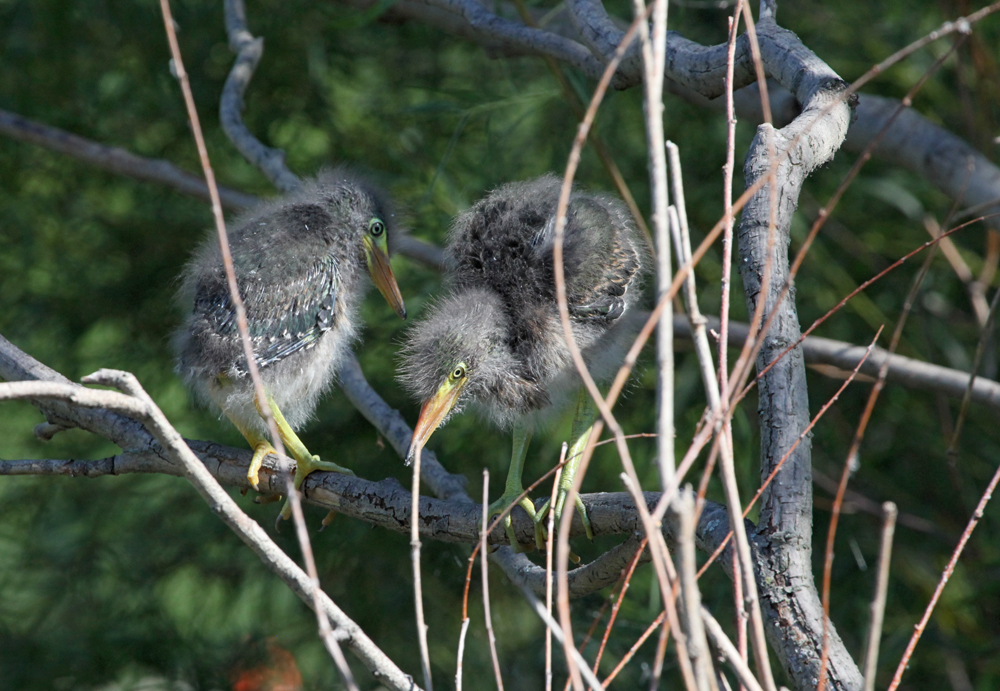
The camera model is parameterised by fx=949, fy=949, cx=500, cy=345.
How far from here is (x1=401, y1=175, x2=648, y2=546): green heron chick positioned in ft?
6.57

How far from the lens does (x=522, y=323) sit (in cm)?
206

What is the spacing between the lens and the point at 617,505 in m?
1.62

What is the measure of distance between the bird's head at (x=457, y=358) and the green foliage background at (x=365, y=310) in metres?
0.97

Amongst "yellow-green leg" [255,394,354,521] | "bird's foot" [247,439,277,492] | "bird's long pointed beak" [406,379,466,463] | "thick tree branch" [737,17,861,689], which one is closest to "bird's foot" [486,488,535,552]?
"bird's long pointed beak" [406,379,466,463]

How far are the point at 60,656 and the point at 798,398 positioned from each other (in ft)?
9.15

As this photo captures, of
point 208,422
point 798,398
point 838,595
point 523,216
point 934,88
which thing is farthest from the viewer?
point 934,88

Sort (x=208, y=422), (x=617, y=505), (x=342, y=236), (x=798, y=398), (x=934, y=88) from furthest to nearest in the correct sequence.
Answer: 1. (x=934, y=88)
2. (x=208, y=422)
3. (x=342, y=236)
4. (x=617, y=505)
5. (x=798, y=398)

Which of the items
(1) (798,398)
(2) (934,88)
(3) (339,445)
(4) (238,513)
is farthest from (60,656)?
(2) (934,88)

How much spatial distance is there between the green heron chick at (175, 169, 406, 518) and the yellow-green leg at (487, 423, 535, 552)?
1.33ft

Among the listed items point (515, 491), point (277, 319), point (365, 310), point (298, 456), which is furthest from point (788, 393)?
point (365, 310)

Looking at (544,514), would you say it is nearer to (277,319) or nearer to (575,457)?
(575,457)

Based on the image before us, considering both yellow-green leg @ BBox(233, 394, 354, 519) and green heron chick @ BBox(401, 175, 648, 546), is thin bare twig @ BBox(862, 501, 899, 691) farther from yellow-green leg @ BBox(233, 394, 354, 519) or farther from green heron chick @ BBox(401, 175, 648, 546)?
yellow-green leg @ BBox(233, 394, 354, 519)

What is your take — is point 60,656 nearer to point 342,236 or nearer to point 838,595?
point 342,236

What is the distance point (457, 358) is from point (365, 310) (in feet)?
4.63
